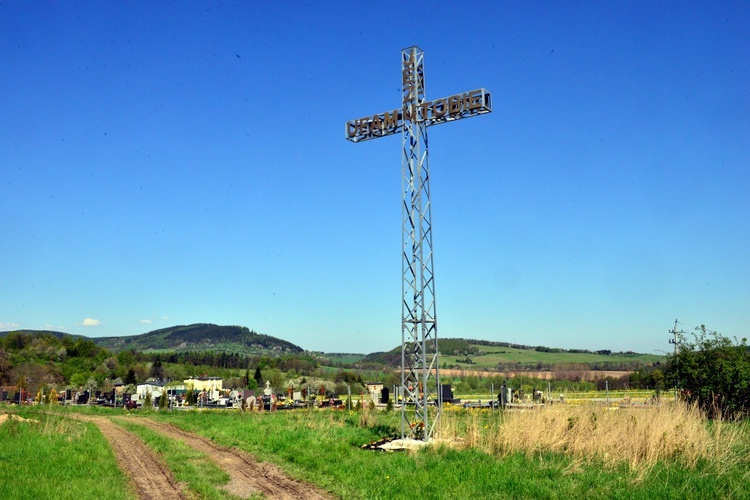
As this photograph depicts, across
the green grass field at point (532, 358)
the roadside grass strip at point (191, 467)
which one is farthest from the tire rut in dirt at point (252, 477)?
the green grass field at point (532, 358)

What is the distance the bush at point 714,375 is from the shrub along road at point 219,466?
16.5 metres

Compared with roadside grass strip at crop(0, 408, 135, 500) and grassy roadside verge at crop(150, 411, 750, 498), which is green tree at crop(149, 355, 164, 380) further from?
grassy roadside verge at crop(150, 411, 750, 498)

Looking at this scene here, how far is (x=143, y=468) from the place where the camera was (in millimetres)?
15742

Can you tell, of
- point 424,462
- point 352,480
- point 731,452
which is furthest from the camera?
point 424,462

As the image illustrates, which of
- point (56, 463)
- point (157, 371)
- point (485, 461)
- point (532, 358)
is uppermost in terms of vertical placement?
point (532, 358)

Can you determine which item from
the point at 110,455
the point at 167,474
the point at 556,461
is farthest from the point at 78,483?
the point at 556,461

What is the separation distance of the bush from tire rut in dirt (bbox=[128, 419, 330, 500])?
16361mm

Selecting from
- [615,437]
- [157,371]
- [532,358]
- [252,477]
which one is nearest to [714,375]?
[615,437]

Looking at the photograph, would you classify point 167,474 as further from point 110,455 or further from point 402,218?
point 402,218

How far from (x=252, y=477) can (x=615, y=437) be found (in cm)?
879

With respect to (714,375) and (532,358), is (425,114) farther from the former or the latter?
(532,358)

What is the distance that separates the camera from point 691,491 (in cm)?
1144

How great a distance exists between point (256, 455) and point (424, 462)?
4964mm

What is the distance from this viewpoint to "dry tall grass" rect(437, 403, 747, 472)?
14.3 m
